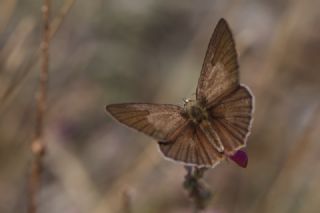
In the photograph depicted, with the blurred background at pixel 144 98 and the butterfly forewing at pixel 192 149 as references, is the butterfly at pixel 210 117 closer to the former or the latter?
the butterfly forewing at pixel 192 149

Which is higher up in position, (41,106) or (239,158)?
(239,158)

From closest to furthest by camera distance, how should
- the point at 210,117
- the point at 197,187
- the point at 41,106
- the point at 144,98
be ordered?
the point at 210,117
the point at 41,106
the point at 197,187
the point at 144,98

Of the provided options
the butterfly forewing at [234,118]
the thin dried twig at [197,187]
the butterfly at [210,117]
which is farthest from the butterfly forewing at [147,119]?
the thin dried twig at [197,187]

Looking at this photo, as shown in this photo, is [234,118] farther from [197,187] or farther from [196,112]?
[197,187]

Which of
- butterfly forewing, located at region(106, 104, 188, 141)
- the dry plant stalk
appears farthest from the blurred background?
butterfly forewing, located at region(106, 104, 188, 141)

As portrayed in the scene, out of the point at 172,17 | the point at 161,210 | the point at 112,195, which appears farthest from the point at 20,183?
the point at 172,17

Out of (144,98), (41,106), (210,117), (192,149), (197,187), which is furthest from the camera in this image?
(144,98)

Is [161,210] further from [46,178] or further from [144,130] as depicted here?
[144,130]

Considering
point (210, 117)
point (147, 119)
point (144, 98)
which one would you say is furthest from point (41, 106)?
point (144, 98)
